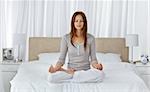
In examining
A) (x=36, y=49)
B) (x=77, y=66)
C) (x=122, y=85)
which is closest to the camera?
(x=122, y=85)

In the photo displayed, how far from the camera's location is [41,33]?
509 cm

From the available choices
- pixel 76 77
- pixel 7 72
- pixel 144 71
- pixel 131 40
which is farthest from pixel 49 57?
pixel 76 77

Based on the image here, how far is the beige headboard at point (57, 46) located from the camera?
4.87 metres

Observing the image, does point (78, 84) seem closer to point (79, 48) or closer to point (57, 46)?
point (79, 48)

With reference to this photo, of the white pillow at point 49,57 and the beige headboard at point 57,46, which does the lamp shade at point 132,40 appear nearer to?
the beige headboard at point 57,46

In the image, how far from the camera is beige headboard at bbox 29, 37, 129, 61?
192 inches

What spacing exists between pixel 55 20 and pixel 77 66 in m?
1.54

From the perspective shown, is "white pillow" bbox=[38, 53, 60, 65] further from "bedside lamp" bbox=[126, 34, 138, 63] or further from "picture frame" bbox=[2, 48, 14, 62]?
"bedside lamp" bbox=[126, 34, 138, 63]

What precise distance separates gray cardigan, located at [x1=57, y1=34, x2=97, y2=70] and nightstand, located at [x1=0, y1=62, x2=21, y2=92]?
42.6 inches

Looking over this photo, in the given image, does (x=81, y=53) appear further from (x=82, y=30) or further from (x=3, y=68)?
(x=3, y=68)

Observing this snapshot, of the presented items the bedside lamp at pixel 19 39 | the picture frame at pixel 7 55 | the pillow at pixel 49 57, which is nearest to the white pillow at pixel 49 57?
the pillow at pixel 49 57

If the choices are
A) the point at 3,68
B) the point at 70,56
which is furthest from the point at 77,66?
the point at 3,68

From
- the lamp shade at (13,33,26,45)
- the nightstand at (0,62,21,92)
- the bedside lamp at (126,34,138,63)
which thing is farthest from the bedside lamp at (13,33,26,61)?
the bedside lamp at (126,34,138,63)

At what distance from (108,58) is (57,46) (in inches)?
30.1
